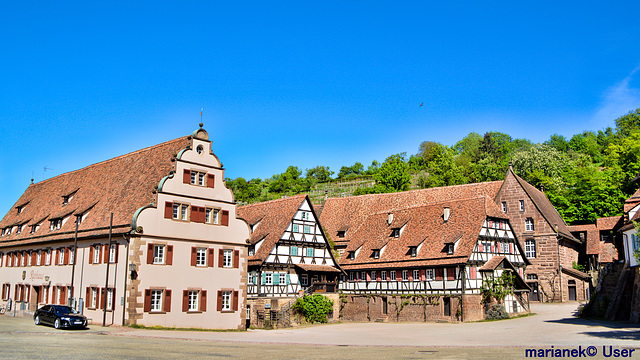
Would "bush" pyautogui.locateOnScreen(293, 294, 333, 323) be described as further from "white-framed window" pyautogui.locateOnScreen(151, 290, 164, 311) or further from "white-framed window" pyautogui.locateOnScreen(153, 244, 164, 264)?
"white-framed window" pyautogui.locateOnScreen(153, 244, 164, 264)

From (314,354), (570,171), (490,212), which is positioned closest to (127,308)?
(314,354)

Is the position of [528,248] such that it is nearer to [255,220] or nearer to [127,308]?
[255,220]

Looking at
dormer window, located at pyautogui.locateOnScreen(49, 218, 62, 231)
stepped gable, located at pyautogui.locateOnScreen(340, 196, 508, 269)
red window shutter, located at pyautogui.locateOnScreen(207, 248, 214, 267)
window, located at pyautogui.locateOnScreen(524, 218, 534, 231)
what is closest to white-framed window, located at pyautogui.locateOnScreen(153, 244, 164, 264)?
red window shutter, located at pyautogui.locateOnScreen(207, 248, 214, 267)

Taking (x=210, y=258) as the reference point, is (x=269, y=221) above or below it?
above

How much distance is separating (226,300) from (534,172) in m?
58.6

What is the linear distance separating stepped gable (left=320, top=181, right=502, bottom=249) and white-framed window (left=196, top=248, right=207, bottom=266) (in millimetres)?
24714

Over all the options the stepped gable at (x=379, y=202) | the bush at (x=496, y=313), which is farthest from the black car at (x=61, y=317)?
the stepped gable at (x=379, y=202)

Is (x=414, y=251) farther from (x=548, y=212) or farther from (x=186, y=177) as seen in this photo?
(x=186, y=177)

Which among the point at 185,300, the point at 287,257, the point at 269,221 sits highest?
the point at 269,221

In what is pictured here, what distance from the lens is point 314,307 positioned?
4712 cm

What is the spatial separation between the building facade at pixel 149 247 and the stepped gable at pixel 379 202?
77.0 feet

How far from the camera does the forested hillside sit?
68.2m

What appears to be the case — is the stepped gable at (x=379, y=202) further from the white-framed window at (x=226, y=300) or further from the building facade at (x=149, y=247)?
the building facade at (x=149, y=247)

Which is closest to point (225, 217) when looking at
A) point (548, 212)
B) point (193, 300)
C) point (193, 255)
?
point (193, 255)
